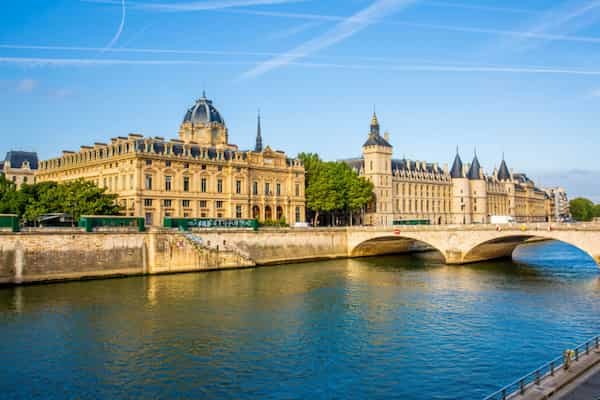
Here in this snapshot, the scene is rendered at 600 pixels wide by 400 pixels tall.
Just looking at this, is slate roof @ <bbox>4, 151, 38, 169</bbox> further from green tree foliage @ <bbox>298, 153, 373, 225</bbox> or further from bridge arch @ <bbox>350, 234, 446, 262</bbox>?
bridge arch @ <bbox>350, 234, 446, 262</bbox>

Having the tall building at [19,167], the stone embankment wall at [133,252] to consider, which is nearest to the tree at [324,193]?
the stone embankment wall at [133,252]

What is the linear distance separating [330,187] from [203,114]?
29.2 m

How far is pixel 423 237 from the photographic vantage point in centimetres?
8512

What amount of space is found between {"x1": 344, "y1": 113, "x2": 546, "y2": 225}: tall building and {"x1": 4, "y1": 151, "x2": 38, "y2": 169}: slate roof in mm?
81079

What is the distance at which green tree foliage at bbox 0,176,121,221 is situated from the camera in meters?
78.5

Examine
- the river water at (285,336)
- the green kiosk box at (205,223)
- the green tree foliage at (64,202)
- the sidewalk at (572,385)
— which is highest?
the green tree foliage at (64,202)

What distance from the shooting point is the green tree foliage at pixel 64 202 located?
3091 inches

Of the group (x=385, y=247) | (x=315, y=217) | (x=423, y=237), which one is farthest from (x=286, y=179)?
(x=423, y=237)

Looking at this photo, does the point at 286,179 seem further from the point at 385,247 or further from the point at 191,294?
the point at 191,294

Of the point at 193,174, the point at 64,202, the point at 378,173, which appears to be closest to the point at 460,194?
the point at 378,173

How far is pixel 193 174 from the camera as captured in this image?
3723 inches

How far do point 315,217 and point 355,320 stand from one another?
7983cm

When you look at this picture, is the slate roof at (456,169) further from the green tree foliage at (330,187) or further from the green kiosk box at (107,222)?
the green kiosk box at (107,222)

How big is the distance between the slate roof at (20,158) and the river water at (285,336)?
95.3m
